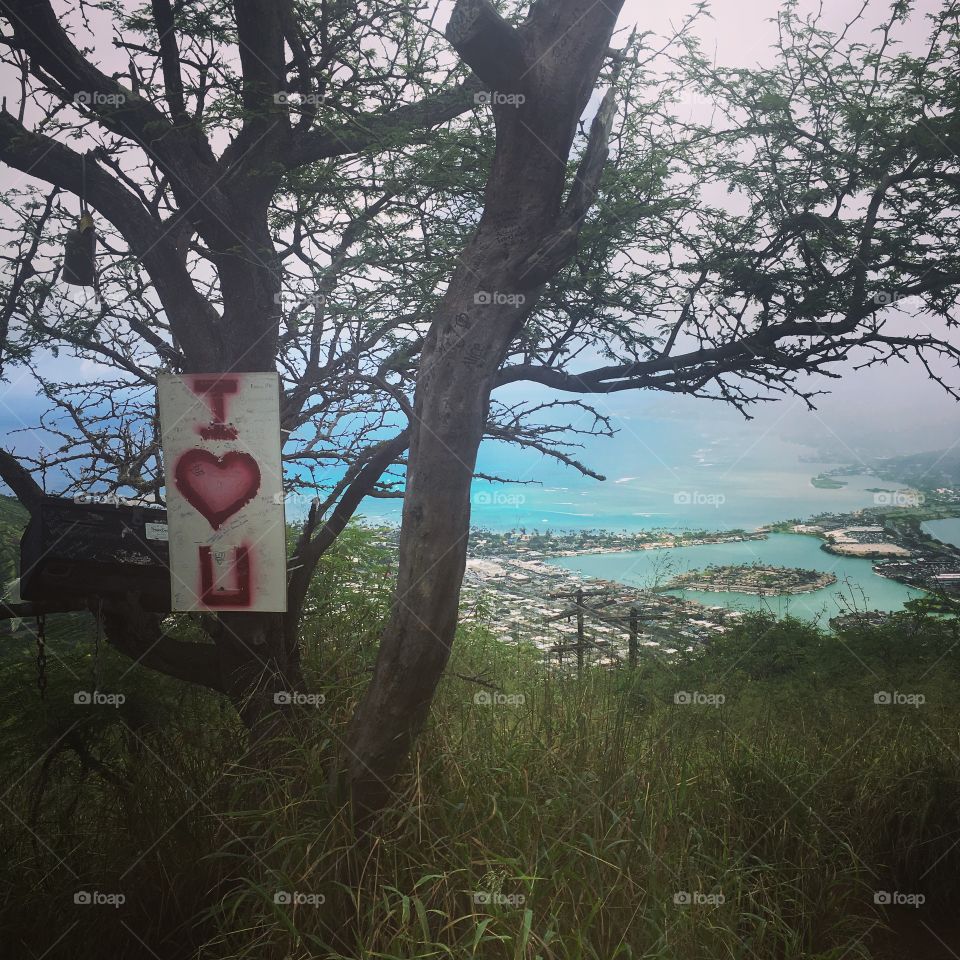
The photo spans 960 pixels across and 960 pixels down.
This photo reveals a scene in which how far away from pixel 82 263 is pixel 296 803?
237 centimetres

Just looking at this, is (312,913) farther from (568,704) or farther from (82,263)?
(82,263)

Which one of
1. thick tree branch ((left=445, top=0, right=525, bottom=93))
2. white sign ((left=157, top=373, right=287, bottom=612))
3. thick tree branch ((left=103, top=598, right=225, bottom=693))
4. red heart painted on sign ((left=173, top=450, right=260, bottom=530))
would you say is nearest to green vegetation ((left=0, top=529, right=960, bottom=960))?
thick tree branch ((left=103, top=598, right=225, bottom=693))

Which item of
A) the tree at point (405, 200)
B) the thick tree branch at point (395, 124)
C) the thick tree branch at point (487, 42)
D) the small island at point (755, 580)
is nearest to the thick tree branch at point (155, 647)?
the tree at point (405, 200)

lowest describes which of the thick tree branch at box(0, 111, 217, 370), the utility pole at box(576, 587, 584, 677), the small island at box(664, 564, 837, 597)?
the utility pole at box(576, 587, 584, 677)

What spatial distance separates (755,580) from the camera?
5.50 m

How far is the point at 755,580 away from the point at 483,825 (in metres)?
3.77

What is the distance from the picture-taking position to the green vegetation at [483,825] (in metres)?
2.21

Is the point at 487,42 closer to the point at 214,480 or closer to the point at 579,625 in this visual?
the point at 214,480

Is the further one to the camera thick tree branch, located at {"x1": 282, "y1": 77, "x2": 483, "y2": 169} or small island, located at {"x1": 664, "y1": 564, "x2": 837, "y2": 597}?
small island, located at {"x1": 664, "y1": 564, "x2": 837, "y2": 597}

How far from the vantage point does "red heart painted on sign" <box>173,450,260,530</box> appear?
8.73ft

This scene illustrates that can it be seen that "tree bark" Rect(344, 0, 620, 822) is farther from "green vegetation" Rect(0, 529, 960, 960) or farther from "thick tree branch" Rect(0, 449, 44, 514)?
"thick tree branch" Rect(0, 449, 44, 514)

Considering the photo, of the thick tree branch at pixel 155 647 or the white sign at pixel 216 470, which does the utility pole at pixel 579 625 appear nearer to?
the thick tree branch at pixel 155 647

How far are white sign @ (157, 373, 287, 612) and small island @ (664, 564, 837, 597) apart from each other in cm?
323

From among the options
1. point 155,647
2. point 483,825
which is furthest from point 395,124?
point 483,825
